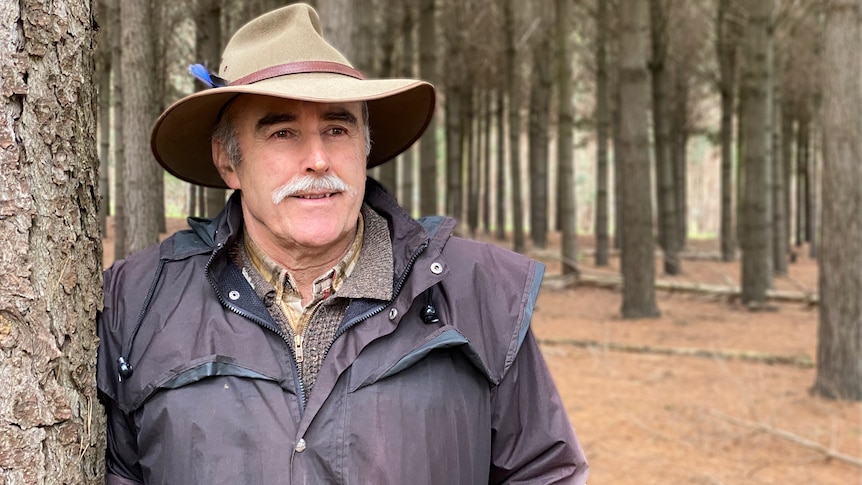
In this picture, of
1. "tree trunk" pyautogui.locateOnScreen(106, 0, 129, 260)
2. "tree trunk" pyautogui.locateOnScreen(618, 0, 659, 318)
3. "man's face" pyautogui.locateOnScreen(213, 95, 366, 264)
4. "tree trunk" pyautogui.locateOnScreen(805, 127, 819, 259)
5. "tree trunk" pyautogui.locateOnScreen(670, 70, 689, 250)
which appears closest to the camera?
"man's face" pyautogui.locateOnScreen(213, 95, 366, 264)

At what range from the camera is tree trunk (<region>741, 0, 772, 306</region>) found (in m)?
12.1

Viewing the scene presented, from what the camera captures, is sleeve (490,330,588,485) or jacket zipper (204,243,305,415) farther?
sleeve (490,330,588,485)

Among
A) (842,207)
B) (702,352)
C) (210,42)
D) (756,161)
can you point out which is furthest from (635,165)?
(210,42)

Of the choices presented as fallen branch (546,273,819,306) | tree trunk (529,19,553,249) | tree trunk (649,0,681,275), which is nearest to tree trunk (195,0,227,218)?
fallen branch (546,273,819,306)

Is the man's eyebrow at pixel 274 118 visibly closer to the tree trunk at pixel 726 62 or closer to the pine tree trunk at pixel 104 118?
the pine tree trunk at pixel 104 118

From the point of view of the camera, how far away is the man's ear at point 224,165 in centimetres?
230

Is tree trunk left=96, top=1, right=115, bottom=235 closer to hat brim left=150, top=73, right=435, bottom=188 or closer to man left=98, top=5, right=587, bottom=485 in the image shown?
hat brim left=150, top=73, right=435, bottom=188

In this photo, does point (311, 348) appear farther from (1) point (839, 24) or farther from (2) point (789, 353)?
(2) point (789, 353)

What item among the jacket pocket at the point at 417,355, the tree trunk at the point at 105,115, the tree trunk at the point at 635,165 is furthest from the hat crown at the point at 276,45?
the tree trunk at the point at 635,165

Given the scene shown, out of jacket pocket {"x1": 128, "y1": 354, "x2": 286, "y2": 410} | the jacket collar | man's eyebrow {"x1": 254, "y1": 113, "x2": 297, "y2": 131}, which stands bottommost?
jacket pocket {"x1": 128, "y1": 354, "x2": 286, "y2": 410}

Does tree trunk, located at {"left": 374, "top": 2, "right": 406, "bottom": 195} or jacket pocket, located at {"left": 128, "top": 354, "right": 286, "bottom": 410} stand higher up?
tree trunk, located at {"left": 374, "top": 2, "right": 406, "bottom": 195}

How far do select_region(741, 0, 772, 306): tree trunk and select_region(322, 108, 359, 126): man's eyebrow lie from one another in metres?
11.0

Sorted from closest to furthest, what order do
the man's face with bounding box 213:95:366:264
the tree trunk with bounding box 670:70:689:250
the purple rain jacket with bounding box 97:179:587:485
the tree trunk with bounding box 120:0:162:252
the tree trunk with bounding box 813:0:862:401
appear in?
the purple rain jacket with bounding box 97:179:587:485
the man's face with bounding box 213:95:366:264
the tree trunk with bounding box 120:0:162:252
the tree trunk with bounding box 813:0:862:401
the tree trunk with bounding box 670:70:689:250

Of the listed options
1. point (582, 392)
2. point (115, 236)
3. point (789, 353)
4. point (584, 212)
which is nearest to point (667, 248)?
point (789, 353)
